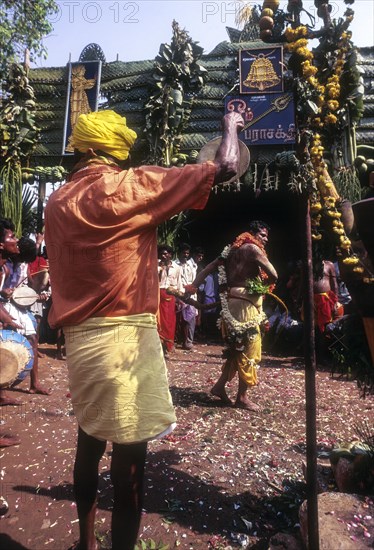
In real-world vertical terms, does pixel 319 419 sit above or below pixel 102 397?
below

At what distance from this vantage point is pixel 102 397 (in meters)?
2.12

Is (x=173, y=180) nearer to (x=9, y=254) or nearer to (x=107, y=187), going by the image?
(x=107, y=187)

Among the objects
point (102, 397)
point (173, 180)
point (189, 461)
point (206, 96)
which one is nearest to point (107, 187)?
point (173, 180)

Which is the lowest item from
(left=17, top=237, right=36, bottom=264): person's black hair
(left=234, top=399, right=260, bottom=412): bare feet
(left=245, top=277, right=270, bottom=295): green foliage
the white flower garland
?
(left=234, top=399, right=260, bottom=412): bare feet

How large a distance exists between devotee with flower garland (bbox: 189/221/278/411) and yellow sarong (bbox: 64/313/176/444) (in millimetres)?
3209

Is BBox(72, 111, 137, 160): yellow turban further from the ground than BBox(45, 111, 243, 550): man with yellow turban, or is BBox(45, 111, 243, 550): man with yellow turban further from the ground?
BBox(72, 111, 137, 160): yellow turban

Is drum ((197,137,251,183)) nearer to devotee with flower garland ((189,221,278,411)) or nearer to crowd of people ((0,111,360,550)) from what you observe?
crowd of people ((0,111,360,550))

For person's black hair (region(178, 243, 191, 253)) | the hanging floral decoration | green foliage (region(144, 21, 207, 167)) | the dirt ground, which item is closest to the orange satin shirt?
the hanging floral decoration

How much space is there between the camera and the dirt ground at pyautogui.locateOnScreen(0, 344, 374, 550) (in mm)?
2889

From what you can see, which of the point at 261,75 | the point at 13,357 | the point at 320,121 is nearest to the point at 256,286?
the point at 13,357

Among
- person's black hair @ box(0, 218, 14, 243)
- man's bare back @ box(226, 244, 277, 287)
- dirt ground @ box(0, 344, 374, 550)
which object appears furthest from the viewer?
person's black hair @ box(0, 218, 14, 243)

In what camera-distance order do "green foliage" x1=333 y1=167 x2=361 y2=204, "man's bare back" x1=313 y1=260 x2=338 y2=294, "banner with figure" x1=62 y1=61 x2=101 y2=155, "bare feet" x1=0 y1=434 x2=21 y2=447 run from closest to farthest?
"bare feet" x1=0 y1=434 x2=21 y2=447 → "green foliage" x1=333 y1=167 x2=361 y2=204 → "man's bare back" x1=313 y1=260 x2=338 y2=294 → "banner with figure" x1=62 y1=61 x2=101 y2=155

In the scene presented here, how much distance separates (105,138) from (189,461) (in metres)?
2.83

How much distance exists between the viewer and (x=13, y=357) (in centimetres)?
466
